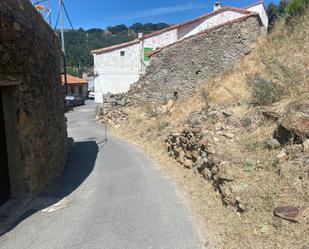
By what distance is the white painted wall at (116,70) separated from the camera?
85.5 feet

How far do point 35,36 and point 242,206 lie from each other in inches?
206

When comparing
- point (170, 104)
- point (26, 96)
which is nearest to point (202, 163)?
point (26, 96)

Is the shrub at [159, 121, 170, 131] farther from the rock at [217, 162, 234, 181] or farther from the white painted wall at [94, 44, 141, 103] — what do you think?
the white painted wall at [94, 44, 141, 103]

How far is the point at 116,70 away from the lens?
26.6 m

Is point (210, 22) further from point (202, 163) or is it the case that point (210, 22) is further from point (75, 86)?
point (75, 86)

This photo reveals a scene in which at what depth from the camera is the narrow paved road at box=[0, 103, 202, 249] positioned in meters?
4.53

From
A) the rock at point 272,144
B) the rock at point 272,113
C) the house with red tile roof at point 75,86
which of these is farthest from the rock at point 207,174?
the house with red tile roof at point 75,86

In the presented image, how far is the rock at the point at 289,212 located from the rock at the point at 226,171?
1.27 m

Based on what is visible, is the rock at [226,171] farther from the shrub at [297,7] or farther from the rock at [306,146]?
the shrub at [297,7]

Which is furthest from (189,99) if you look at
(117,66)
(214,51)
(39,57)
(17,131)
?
(117,66)

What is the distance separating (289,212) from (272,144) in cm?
195

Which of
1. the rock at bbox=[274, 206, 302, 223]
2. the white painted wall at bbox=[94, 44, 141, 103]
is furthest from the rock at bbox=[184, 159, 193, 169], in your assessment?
the white painted wall at bbox=[94, 44, 141, 103]

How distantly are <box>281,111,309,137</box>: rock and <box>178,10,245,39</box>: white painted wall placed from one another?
1440 centimetres

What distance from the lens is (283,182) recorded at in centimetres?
478
